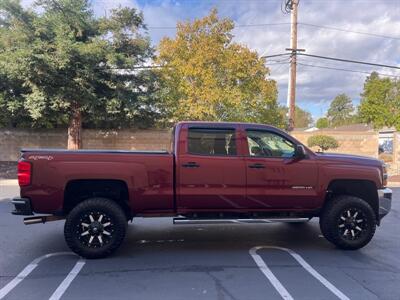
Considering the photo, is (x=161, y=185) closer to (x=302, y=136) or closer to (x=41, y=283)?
(x=41, y=283)

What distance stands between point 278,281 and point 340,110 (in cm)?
9169

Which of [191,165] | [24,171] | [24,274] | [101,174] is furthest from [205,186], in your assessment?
[24,274]

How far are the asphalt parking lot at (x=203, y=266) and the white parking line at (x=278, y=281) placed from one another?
0.04 feet

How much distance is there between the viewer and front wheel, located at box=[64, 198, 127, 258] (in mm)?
5582

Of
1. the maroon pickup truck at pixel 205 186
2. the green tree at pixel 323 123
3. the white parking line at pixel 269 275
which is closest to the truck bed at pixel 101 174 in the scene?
the maroon pickup truck at pixel 205 186

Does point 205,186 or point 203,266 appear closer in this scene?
point 203,266

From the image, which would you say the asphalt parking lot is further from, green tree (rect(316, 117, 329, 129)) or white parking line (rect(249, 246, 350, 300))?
green tree (rect(316, 117, 329, 129))

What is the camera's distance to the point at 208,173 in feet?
19.3

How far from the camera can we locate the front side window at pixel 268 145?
617 cm

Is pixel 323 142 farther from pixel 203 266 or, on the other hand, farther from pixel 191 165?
pixel 203 266

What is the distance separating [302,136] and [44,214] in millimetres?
18922

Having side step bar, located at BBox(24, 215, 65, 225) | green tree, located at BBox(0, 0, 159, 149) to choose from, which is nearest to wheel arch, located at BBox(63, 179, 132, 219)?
side step bar, located at BBox(24, 215, 65, 225)

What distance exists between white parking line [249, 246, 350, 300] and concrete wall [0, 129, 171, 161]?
15097 mm

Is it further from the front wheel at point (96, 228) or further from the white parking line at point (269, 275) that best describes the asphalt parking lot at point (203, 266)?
the front wheel at point (96, 228)
